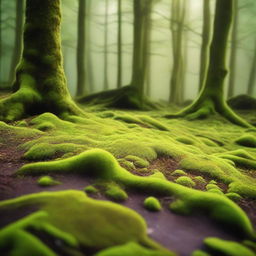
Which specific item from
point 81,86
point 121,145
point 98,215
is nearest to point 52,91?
point 121,145

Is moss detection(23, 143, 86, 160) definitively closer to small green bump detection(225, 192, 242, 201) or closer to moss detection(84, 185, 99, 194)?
moss detection(84, 185, 99, 194)

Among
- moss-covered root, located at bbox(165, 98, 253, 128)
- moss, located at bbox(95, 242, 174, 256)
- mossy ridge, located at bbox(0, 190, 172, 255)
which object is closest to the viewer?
moss, located at bbox(95, 242, 174, 256)

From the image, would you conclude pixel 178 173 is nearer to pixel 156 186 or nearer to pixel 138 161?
pixel 138 161

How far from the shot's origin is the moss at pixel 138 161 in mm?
5203

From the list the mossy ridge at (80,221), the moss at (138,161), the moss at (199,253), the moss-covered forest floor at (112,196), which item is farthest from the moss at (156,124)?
the moss at (199,253)

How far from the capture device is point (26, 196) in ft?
11.1

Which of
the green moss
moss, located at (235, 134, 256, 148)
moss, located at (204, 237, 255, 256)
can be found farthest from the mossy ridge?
moss, located at (235, 134, 256, 148)

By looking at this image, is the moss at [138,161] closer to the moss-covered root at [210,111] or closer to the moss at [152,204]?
the moss at [152,204]

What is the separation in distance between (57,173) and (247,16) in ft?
111

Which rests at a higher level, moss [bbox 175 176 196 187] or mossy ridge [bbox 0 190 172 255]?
mossy ridge [bbox 0 190 172 255]

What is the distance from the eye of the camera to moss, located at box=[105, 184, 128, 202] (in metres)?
3.81

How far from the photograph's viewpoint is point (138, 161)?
5281 mm

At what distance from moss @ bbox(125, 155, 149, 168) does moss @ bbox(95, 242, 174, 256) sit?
2.53 meters

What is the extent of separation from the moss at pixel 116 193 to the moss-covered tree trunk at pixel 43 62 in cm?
437
